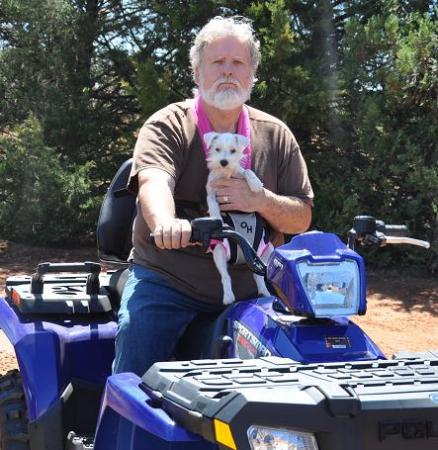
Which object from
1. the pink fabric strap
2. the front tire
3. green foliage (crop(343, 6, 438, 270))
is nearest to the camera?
the pink fabric strap

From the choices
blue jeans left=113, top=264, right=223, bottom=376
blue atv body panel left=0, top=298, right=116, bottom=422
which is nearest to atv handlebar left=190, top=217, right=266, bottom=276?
blue jeans left=113, top=264, right=223, bottom=376

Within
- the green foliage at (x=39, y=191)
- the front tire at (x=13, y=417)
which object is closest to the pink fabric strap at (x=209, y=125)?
the front tire at (x=13, y=417)

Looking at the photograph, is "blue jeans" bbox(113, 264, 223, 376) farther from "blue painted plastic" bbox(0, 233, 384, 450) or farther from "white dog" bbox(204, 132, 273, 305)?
"blue painted plastic" bbox(0, 233, 384, 450)

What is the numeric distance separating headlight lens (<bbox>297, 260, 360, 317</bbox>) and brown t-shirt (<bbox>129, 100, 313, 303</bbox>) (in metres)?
0.65

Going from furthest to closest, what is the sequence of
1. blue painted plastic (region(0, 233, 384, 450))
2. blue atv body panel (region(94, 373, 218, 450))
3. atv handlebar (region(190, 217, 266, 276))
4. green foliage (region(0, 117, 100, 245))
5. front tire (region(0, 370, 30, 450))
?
green foliage (region(0, 117, 100, 245)), front tire (region(0, 370, 30, 450)), atv handlebar (region(190, 217, 266, 276)), blue painted plastic (region(0, 233, 384, 450)), blue atv body panel (region(94, 373, 218, 450))

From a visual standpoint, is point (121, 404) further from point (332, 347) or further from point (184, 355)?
point (184, 355)

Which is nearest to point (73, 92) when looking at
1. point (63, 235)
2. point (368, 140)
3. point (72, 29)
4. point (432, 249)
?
point (72, 29)

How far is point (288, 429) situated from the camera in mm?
1496

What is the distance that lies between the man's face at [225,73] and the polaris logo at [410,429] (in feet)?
4.70

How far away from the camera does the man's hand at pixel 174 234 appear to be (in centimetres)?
215

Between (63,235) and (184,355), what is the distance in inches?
307

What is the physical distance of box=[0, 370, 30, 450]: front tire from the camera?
2932 millimetres

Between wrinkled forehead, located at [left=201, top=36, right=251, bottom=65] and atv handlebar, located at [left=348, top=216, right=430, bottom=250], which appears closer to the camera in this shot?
atv handlebar, located at [left=348, top=216, right=430, bottom=250]

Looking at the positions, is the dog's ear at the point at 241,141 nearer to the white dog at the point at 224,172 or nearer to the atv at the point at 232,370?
the white dog at the point at 224,172
